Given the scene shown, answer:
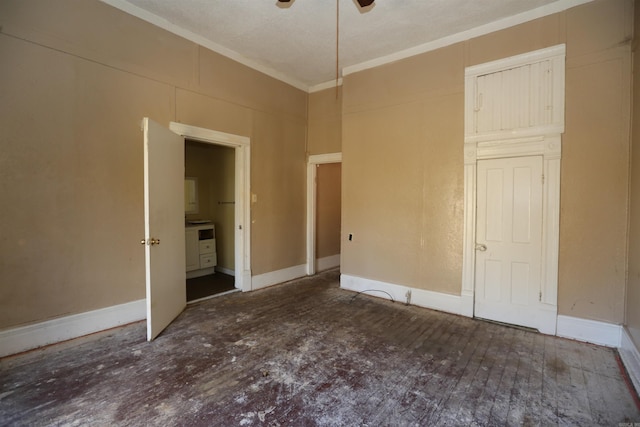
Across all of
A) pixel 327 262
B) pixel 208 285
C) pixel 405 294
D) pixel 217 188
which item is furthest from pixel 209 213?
pixel 405 294

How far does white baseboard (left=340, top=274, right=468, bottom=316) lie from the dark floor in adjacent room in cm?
191

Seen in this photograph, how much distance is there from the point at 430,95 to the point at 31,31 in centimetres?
425

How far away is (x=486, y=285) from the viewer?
352 cm

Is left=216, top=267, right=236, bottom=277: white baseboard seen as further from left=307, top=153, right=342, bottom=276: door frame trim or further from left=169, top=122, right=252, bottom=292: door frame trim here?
left=307, top=153, right=342, bottom=276: door frame trim

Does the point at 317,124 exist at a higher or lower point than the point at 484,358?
higher

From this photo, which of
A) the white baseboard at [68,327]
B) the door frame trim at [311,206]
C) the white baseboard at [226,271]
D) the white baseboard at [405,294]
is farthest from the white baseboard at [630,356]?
the white baseboard at [226,271]

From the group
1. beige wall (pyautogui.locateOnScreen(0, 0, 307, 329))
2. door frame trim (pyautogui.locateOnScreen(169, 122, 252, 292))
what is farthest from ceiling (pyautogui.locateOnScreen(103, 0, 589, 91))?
door frame trim (pyautogui.locateOnScreen(169, 122, 252, 292))

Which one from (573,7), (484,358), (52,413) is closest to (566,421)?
(484,358)

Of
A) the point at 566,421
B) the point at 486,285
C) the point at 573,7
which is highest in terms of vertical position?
the point at 573,7

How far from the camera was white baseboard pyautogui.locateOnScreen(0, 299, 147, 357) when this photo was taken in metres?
2.57

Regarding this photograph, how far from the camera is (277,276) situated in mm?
4973

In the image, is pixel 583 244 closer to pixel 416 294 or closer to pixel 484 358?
pixel 484 358

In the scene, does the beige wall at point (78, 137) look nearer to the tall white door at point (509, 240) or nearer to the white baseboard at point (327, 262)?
the white baseboard at point (327, 262)

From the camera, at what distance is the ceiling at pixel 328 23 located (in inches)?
123
